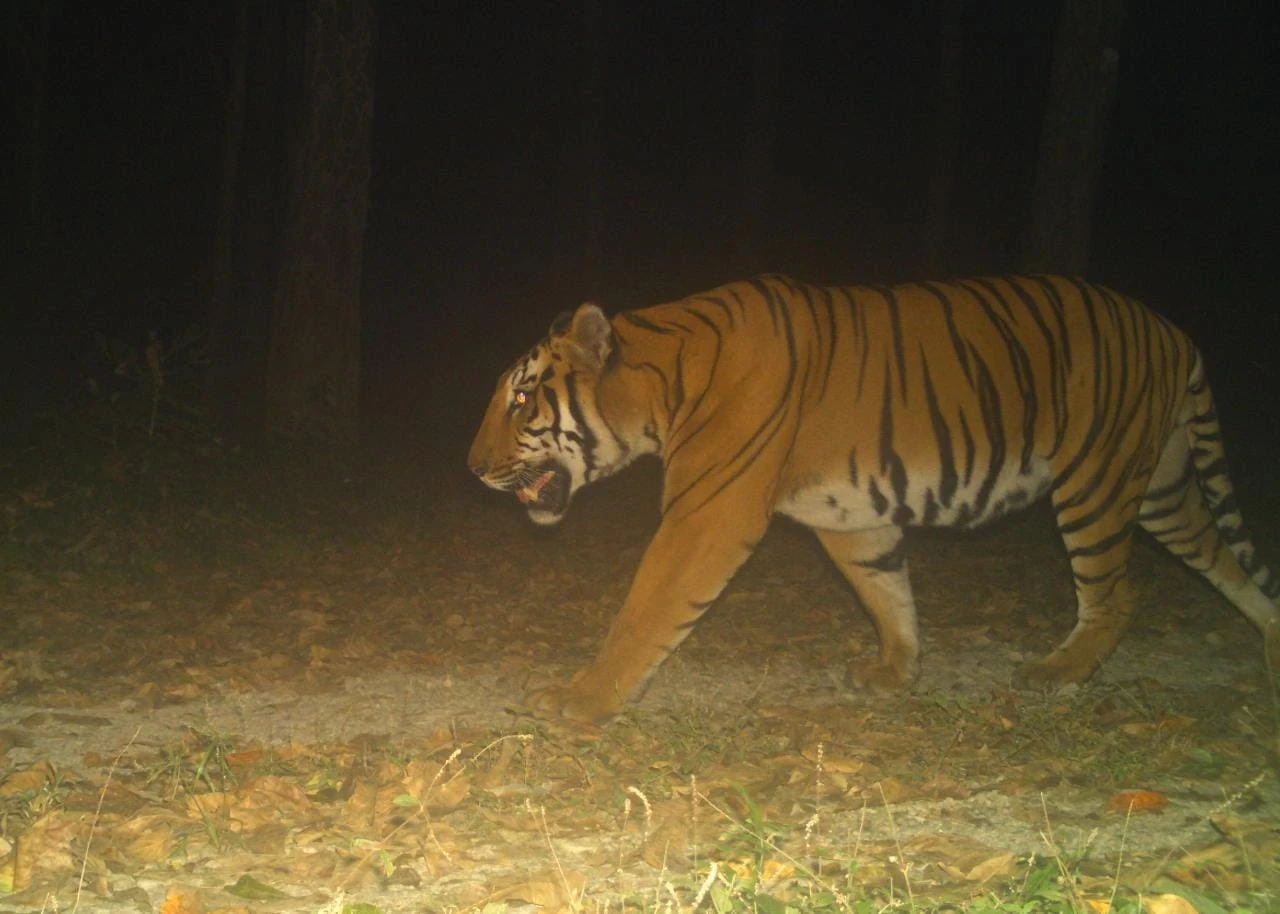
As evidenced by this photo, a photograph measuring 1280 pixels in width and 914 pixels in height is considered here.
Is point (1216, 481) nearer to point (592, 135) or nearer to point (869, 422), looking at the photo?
point (869, 422)

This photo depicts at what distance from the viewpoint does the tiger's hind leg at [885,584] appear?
6219 millimetres

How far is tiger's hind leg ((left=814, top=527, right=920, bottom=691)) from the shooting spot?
6.22 m

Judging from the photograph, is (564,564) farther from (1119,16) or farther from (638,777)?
(1119,16)

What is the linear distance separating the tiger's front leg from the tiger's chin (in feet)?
2.24

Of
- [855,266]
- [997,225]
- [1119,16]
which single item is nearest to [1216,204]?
[997,225]

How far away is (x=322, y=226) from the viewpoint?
35.2ft

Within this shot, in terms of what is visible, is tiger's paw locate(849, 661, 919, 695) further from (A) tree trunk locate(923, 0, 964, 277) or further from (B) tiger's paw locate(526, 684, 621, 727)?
(A) tree trunk locate(923, 0, 964, 277)

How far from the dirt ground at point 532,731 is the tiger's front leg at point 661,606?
0.67 feet

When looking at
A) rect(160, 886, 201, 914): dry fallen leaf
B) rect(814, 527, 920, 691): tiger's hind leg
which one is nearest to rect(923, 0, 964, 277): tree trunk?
rect(814, 527, 920, 691): tiger's hind leg

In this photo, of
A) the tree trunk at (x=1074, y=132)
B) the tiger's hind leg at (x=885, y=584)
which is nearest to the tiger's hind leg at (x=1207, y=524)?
the tiger's hind leg at (x=885, y=584)

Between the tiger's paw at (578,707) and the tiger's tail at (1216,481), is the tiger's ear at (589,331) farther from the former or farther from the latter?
the tiger's tail at (1216,481)

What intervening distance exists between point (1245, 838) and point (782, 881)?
129cm

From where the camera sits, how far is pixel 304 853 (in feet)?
12.8

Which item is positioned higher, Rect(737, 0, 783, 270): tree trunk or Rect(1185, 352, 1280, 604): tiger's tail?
Rect(737, 0, 783, 270): tree trunk
